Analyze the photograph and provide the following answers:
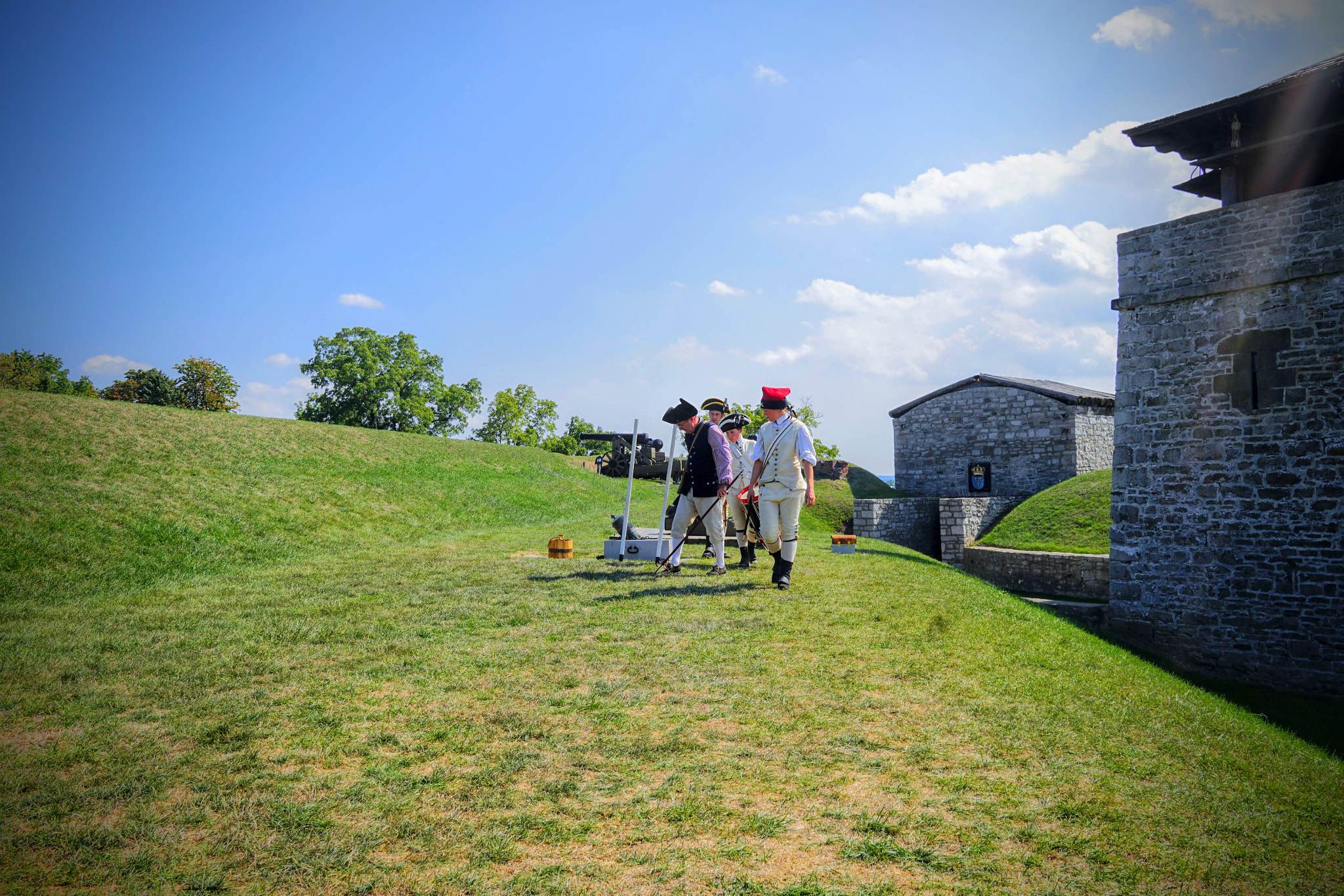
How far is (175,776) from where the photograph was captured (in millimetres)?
3490

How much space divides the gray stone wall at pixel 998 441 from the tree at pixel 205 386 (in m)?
47.6

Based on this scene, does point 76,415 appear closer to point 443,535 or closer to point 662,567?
point 443,535

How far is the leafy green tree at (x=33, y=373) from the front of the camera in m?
42.5

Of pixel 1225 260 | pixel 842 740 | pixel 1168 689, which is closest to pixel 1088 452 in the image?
pixel 1225 260

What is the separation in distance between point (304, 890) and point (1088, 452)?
26914mm

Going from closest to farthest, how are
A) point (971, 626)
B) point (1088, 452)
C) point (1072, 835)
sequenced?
1. point (1072, 835)
2. point (971, 626)
3. point (1088, 452)

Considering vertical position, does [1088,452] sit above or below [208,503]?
above

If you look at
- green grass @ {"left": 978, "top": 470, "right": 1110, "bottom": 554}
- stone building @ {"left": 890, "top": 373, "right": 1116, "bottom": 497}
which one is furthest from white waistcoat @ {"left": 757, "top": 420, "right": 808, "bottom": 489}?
stone building @ {"left": 890, "top": 373, "right": 1116, "bottom": 497}

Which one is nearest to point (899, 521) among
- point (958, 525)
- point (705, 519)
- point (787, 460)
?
point (958, 525)

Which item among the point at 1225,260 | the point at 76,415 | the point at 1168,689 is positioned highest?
the point at 1225,260

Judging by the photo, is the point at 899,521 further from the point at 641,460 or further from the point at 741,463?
the point at 741,463

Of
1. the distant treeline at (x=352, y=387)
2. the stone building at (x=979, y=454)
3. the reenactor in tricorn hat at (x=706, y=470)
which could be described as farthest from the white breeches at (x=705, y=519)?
the distant treeline at (x=352, y=387)

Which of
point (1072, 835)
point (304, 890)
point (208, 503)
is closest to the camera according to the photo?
point (304, 890)

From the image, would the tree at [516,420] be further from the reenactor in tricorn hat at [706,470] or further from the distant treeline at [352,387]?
the reenactor in tricorn hat at [706,470]
